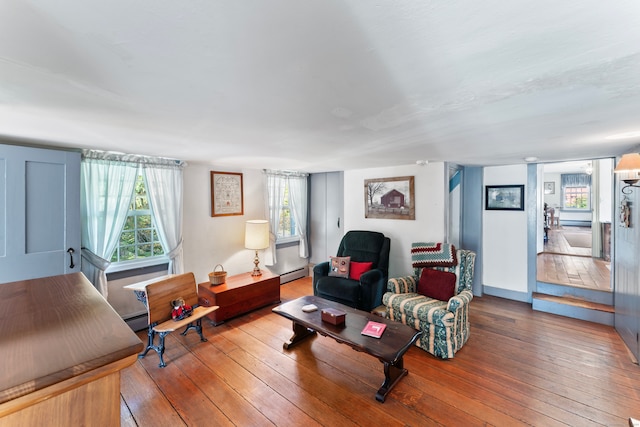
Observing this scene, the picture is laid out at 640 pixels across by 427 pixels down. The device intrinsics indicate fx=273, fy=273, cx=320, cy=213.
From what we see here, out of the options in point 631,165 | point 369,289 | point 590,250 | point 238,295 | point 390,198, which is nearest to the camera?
point 631,165

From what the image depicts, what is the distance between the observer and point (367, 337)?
222cm

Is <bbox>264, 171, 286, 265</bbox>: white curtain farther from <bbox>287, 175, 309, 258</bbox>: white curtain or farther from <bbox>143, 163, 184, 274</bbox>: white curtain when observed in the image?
<bbox>143, 163, 184, 274</bbox>: white curtain

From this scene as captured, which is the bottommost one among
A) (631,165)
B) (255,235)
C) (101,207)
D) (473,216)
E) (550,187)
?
(255,235)

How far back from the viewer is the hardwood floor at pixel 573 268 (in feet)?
12.4

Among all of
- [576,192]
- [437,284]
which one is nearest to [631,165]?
[437,284]

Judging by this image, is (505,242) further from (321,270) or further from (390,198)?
(321,270)

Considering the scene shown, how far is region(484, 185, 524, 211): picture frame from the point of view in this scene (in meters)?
3.98

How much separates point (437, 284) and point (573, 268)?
9.81 feet

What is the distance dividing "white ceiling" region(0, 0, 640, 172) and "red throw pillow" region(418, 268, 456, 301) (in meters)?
1.67

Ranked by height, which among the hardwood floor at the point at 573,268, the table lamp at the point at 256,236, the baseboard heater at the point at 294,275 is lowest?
the baseboard heater at the point at 294,275

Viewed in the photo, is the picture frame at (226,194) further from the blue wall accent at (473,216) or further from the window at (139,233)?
the blue wall accent at (473,216)

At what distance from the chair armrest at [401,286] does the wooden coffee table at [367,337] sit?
680mm

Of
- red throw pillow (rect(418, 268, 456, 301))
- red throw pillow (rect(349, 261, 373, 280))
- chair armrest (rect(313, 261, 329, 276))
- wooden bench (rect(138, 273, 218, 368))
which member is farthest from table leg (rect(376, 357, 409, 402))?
wooden bench (rect(138, 273, 218, 368))

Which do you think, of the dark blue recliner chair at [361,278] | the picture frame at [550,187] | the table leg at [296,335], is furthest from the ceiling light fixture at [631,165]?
the picture frame at [550,187]
